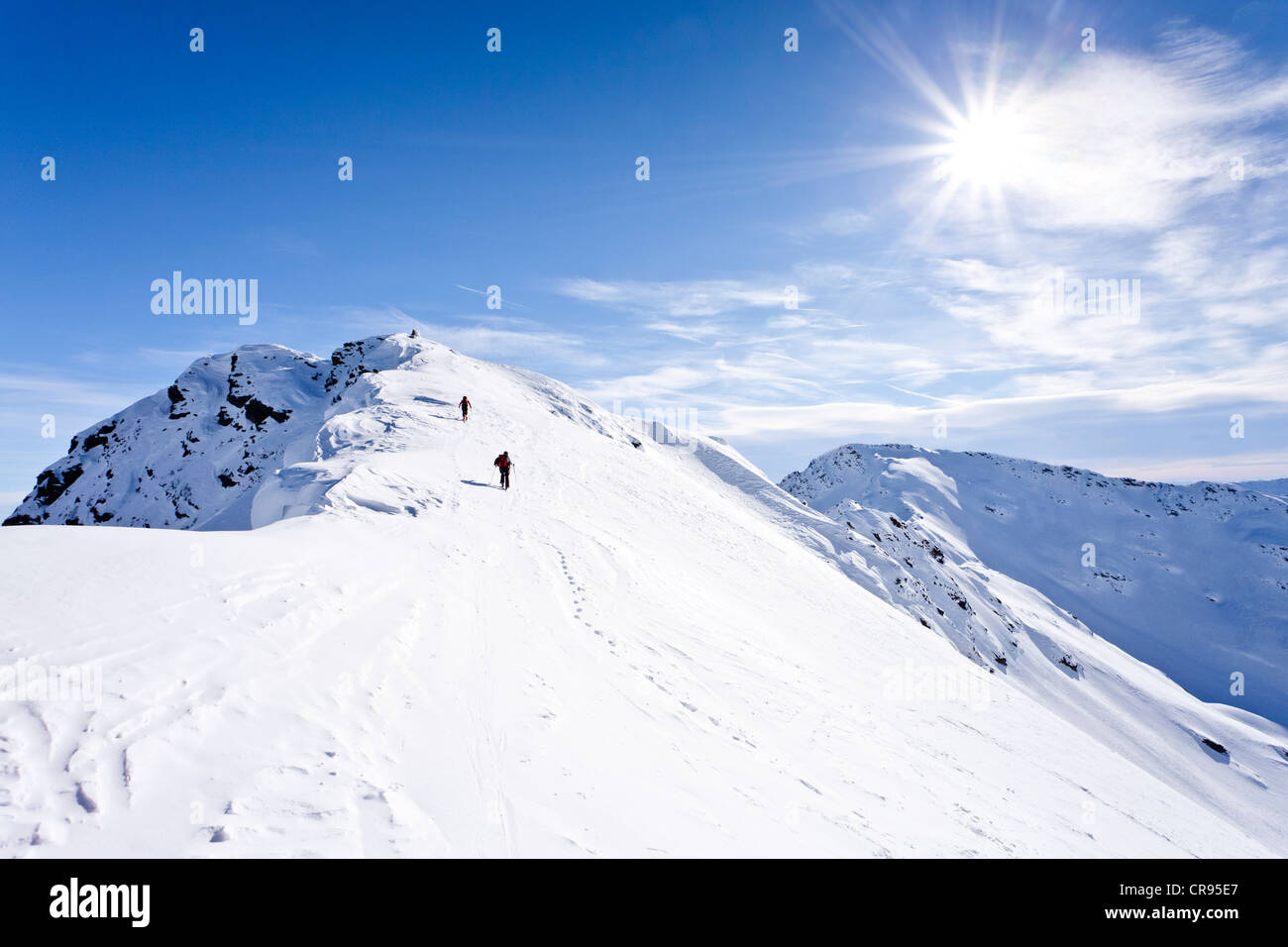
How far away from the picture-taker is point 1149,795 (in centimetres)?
2108

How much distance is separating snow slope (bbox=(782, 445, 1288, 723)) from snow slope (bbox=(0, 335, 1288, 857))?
55.0 meters

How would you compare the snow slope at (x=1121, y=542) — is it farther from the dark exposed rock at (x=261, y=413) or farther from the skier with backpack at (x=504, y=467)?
the dark exposed rock at (x=261, y=413)

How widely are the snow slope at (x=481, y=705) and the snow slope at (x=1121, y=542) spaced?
2164 inches

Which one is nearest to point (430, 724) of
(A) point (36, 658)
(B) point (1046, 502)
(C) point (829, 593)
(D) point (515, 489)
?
(A) point (36, 658)

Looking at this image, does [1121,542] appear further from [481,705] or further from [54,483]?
[54,483]

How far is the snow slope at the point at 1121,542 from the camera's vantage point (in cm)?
8456

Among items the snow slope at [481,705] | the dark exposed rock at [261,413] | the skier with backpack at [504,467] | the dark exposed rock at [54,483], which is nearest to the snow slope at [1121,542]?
the snow slope at [481,705]

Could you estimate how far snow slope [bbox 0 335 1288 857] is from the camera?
4.38m

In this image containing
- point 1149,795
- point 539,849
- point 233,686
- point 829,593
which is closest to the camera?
point 539,849

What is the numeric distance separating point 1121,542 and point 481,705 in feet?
471

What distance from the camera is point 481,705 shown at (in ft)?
22.3

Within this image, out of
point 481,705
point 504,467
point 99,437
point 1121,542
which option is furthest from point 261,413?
point 1121,542
